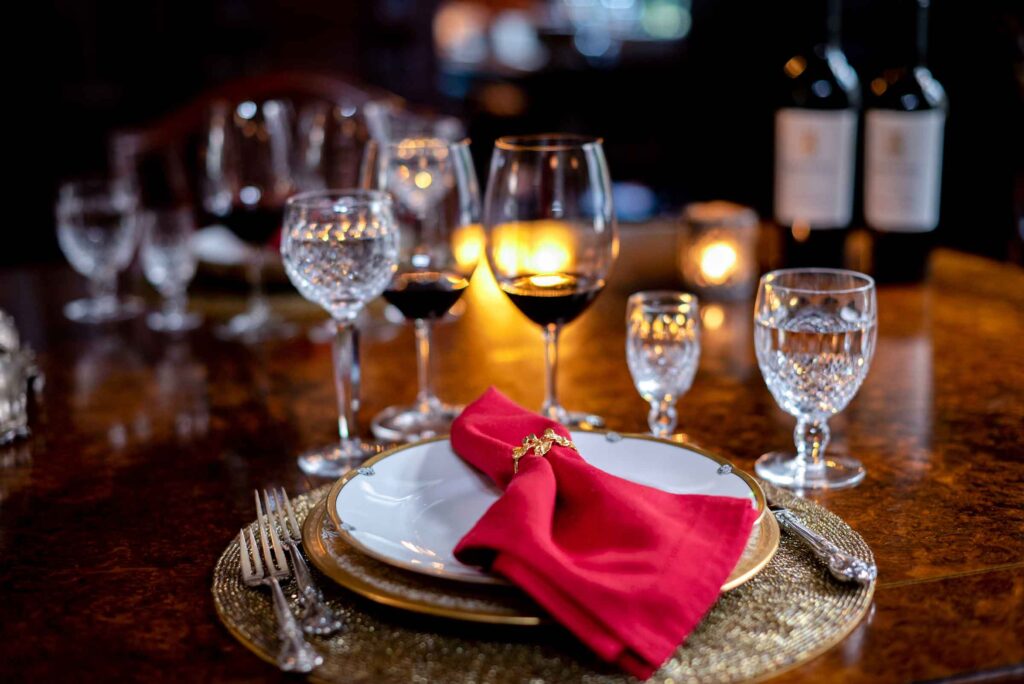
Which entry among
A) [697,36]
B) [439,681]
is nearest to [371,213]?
[439,681]

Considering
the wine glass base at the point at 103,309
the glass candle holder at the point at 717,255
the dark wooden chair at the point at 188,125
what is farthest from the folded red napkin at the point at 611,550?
the dark wooden chair at the point at 188,125

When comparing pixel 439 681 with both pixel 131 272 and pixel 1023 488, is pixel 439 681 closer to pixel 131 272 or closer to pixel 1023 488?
pixel 1023 488

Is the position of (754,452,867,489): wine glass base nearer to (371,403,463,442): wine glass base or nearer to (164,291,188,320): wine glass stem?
(371,403,463,442): wine glass base

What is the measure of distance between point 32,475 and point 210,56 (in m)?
3.21

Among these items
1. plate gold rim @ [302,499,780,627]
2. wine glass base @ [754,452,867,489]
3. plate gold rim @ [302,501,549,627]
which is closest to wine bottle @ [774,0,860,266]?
wine glass base @ [754,452,867,489]

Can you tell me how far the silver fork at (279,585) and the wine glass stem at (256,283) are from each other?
0.70 metres

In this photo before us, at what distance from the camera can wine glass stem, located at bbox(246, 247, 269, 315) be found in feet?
4.84

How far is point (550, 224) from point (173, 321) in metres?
0.69

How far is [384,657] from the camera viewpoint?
611 millimetres

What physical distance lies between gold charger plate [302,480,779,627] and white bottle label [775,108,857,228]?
812 mm

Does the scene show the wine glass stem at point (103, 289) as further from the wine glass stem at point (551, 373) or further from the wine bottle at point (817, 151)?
the wine bottle at point (817, 151)

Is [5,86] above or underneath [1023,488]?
above

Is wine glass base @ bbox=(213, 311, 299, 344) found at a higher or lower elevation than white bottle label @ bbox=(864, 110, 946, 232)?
lower

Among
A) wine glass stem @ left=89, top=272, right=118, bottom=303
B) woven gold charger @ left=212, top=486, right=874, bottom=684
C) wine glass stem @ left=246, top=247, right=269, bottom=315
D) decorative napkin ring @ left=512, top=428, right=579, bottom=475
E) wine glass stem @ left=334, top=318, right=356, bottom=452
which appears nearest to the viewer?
woven gold charger @ left=212, top=486, right=874, bottom=684
